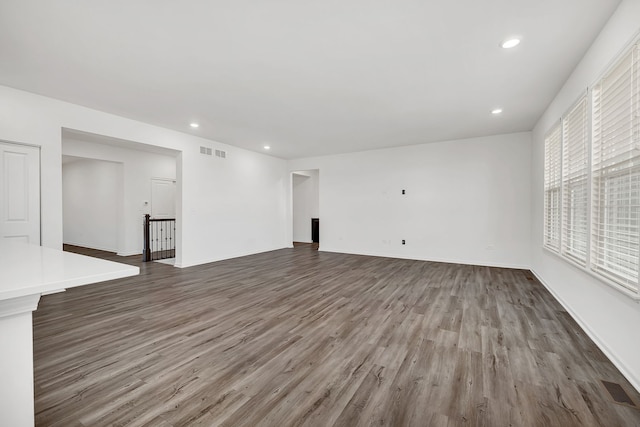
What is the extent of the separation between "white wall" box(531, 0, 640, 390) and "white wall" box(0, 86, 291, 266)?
5.63m

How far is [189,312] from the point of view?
326cm

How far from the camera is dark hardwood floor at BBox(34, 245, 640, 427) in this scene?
166 cm

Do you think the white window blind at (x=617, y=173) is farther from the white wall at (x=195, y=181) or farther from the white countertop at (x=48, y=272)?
the white wall at (x=195, y=181)

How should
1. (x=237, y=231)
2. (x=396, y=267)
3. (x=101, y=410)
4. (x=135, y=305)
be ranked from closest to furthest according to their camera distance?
1. (x=101, y=410)
2. (x=135, y=305)
3. (x=396, y=267)
4. (x=237, y=231)

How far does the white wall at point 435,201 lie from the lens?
5.75m

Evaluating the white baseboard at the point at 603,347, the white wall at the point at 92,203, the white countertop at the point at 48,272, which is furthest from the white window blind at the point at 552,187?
the white wall at the point at 92,203

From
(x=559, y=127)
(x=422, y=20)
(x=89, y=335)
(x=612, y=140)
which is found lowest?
(x=89, y=335)

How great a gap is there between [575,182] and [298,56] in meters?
3.38

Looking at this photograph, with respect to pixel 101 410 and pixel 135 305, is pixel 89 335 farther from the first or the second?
pixel 101 410

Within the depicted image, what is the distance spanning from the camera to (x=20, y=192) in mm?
3793

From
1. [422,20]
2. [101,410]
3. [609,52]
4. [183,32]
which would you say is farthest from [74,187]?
[609,52]

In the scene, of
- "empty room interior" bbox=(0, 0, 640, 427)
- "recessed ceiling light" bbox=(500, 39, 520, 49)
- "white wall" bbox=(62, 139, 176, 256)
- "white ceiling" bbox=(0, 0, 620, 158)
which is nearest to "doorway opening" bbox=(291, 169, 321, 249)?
"empty room interior" bbox=(0, 0, 640, 427)

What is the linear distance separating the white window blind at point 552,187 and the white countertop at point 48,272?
4826 millimetres

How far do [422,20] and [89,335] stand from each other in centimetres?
417
